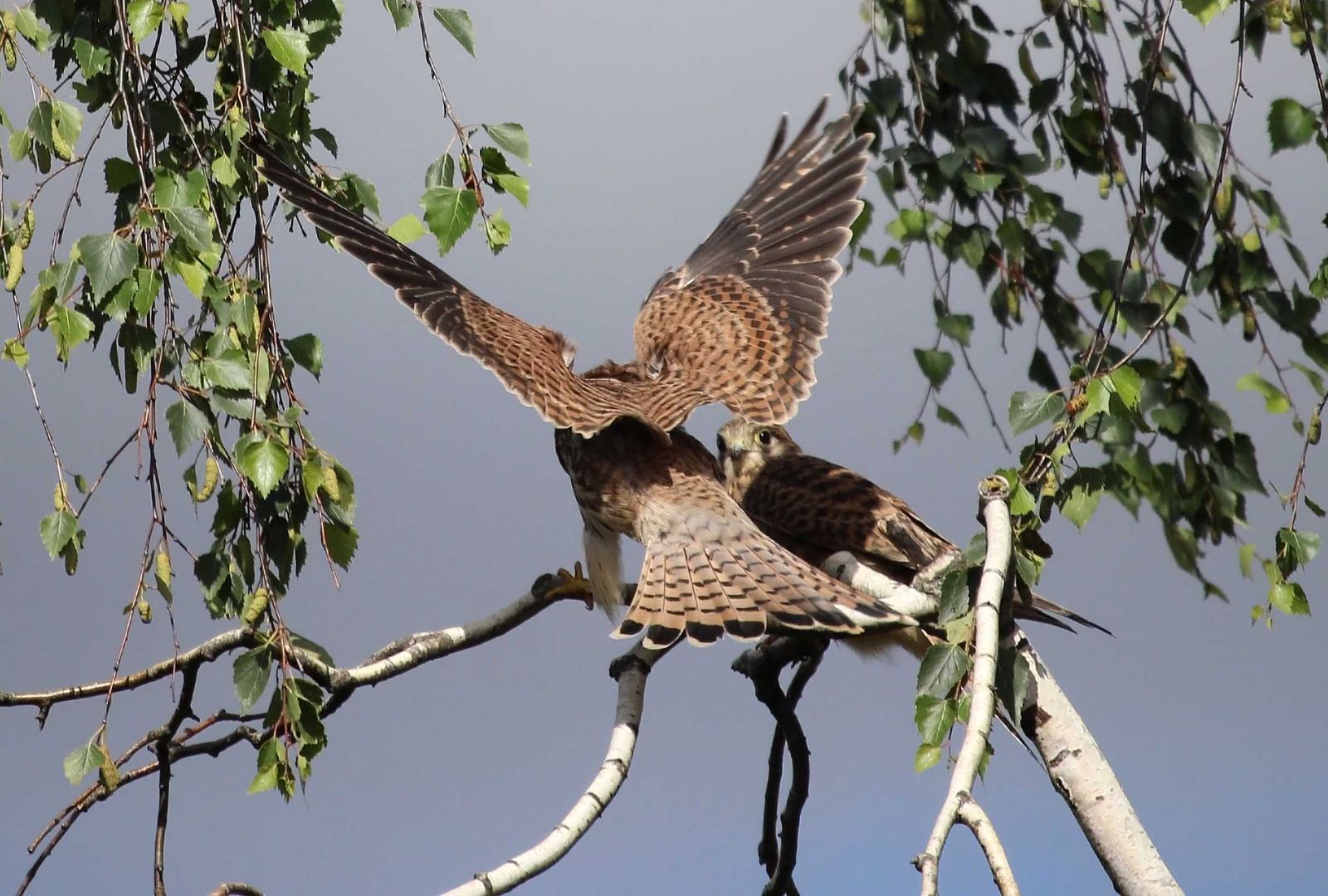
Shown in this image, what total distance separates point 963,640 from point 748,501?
194cm

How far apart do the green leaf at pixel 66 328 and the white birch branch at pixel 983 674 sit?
1.27 metres

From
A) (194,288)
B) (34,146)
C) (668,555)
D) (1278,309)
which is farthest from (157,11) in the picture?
(1278,309)

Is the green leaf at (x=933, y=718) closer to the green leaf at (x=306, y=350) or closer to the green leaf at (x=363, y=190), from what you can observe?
the green leaf at (x=306, y=350)

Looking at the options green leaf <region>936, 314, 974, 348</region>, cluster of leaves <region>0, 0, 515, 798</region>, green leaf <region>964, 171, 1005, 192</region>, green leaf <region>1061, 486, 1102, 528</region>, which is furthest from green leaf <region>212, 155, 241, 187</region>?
green leaf <region>936, 314, 974, 348</region>

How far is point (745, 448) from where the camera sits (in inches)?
162

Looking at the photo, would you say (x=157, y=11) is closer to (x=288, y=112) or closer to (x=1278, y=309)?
(x=288, y=112)

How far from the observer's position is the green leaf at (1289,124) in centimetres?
244

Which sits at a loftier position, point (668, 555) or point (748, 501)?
point (748, 501)

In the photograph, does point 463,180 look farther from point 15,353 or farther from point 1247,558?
point 1247,558

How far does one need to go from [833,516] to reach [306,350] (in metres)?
1.46

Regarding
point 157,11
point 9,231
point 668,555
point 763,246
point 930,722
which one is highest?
point 763,246

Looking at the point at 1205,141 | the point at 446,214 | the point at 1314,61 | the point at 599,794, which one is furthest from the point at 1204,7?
the point at 599,794

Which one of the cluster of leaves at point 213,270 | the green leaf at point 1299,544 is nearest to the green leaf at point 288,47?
the cluster of leaves at point 213,270

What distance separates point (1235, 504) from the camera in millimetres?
3750
